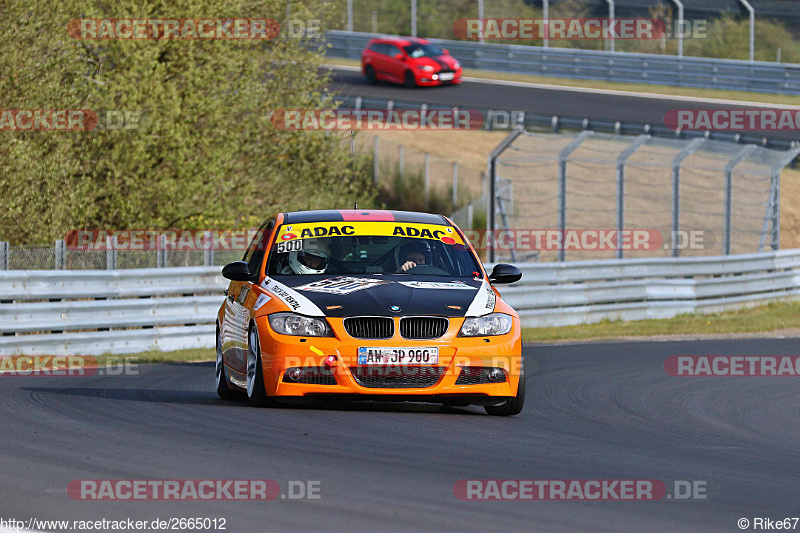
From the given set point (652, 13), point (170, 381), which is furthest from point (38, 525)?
point (652, 13)

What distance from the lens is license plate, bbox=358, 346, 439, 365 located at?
862 cm

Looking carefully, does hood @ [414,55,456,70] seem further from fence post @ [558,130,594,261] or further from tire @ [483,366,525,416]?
tire @ [483,366,525,416]

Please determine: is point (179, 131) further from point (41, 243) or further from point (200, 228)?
point (41, 243)

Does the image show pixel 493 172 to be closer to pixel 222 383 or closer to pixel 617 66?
pixel 222 383

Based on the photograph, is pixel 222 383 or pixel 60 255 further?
pixel 60 255

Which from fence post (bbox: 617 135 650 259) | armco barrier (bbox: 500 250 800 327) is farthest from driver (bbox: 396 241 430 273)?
fence post (bbox: 617 135 650 259)

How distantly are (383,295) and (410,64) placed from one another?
34.1m

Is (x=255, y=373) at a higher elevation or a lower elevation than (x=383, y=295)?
lower

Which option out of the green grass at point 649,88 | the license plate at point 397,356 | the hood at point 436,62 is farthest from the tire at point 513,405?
the hood at point 436,62

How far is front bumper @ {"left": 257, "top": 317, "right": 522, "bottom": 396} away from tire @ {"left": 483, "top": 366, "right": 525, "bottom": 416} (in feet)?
0.66

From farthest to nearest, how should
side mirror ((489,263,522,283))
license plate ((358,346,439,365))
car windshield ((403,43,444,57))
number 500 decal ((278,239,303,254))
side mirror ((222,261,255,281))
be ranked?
1. car windshield ((403,43,444,57))
2. number 500 decal ((278,239,303,254))
3. side mirror ((489,263,522,283))
4. side mirror ((222,261,255,281))
5. license plate ((358,346,439,365))

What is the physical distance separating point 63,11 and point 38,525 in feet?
51.9

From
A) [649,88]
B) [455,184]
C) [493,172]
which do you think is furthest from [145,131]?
[649,88]

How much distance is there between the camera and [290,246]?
1004 centimetres
